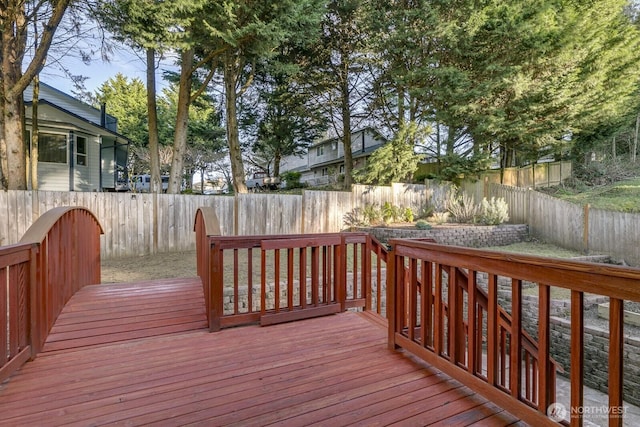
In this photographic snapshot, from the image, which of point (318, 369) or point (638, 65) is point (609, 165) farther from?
point (318, 369)

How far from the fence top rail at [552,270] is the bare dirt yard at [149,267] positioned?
5001mm

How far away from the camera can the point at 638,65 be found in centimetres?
1249

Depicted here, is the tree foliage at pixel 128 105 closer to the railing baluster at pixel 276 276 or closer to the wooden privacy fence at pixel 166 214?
the wooden privacy fence at pixel 166 214

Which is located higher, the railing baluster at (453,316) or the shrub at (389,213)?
the shrub at (389,213)

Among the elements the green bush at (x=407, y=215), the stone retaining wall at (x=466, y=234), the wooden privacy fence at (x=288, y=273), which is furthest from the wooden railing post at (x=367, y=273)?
the green bush at (x=407, y=215)

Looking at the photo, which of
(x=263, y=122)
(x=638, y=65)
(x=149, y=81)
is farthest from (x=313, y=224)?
(x=638, y=65)

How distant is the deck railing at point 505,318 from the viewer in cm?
128

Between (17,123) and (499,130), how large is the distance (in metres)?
13.4

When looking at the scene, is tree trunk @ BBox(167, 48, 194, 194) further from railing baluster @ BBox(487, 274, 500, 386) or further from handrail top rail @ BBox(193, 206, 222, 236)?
railing baluster @ BBox(487, 274, 500, 386)

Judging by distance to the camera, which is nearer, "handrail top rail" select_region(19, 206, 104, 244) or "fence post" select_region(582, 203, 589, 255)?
"handrail top rail" select_region(19, 206, 104, 244)

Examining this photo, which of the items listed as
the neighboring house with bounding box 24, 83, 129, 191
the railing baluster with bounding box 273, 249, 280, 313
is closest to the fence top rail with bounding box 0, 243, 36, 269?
the railing baluster with bounding box 273, 249, 280, 313

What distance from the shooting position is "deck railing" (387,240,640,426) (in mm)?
1277

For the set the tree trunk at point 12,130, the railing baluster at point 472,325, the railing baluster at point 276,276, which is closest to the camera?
the railing baluster at point 472,325

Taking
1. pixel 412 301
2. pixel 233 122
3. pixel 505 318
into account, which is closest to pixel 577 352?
pixel 412 301
